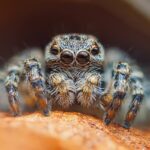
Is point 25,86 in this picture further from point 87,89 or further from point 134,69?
point 134,69

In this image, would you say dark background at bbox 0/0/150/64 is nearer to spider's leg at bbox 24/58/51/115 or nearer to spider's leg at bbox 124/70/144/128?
spider's leg at bbox 124/70/144/128

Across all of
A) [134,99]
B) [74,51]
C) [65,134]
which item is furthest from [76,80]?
[65,134]

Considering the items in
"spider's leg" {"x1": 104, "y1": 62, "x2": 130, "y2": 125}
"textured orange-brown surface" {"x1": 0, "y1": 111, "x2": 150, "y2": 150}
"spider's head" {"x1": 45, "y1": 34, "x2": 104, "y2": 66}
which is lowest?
"textured orange-brown surface" {"x1": 0, "y1": 111, "x2": 150, "y2": 150}

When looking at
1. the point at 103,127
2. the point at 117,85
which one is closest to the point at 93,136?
the point at 103,127

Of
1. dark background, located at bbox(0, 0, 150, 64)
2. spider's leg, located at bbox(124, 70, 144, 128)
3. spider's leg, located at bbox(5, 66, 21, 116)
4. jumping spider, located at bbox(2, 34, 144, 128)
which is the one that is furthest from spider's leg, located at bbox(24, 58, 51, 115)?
dark background, located at bbox(0, 0, 150, 64)

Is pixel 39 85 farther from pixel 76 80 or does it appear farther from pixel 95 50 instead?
pixel 95 50

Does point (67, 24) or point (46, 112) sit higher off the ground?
point (67, 24)
